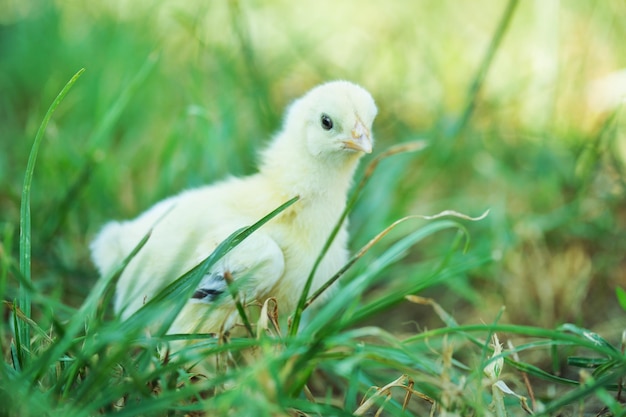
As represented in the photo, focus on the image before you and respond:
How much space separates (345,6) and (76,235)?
7.89 feet

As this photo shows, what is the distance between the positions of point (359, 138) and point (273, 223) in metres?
0.32

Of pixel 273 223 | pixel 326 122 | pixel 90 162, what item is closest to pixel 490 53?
pixel 326 122

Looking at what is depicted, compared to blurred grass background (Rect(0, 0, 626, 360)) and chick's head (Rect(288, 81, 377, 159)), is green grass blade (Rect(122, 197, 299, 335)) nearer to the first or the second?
chick's head (Rect(288, 81, 377, 159))

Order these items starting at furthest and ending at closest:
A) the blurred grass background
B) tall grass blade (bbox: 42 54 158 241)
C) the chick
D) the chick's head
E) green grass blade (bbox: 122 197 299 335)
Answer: the blurred grass background, tall grass blade (bbox: 42 54 158 241), the chick's head, the chick, green grass blade (bbox: 122 197 299 335)

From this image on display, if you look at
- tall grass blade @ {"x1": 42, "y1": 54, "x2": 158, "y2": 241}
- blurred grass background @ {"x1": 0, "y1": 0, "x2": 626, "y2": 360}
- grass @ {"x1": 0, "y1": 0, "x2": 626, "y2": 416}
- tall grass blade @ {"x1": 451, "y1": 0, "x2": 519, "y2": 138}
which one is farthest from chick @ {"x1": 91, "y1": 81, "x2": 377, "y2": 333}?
tall grass blade @ {"x1": 451, "y1": 0, "x2": 519, "y2": 138}

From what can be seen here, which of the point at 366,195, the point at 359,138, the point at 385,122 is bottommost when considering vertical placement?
the point at 366,195

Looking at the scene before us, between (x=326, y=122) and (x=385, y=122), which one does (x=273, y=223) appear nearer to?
(x=326, y=122)

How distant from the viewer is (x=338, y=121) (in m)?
1.89

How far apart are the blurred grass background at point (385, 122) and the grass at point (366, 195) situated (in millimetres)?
12

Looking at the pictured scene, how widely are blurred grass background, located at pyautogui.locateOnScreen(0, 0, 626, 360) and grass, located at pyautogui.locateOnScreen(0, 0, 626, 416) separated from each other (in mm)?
12

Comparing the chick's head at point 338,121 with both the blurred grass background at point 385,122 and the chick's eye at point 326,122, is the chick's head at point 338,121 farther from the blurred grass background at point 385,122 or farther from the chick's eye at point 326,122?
the blurred grass background at point 385,122

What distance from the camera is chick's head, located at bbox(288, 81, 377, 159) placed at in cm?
187

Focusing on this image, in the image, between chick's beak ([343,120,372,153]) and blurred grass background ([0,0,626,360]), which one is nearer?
chick's beak ([343,120,372,153])

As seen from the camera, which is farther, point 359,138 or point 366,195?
point 366,195
